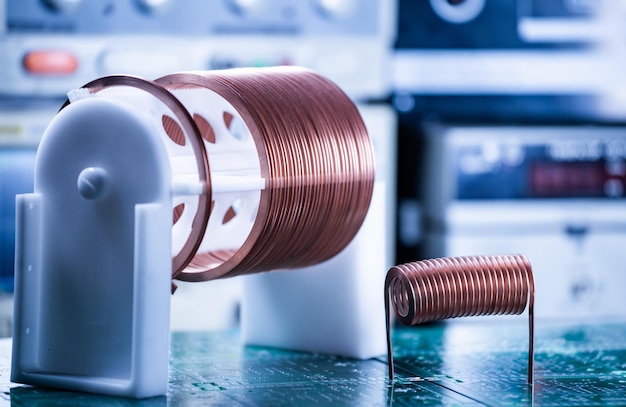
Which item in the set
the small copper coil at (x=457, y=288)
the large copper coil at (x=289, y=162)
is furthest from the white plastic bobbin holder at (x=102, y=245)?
the small copper coil at (x=457, y=288)

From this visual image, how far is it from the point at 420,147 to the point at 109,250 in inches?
70.4

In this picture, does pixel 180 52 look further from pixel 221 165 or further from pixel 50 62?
pixel 221 165

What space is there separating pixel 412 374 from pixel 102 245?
0.46m

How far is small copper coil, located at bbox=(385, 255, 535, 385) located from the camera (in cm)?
152

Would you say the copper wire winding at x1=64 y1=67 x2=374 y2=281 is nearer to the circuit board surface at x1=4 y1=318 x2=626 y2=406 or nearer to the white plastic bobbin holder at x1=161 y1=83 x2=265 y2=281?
the white plastic bobbin holder at x1=161 y1=83 x2=265 y2=281

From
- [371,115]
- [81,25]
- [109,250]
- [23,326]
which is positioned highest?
[81,25]

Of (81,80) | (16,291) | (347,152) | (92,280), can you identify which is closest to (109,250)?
(92,280)

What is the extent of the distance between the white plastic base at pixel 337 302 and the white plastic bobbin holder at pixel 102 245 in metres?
0.31

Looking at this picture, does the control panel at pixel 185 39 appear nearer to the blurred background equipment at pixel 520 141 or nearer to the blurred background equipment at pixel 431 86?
the blurred background equipment at pixel 431 86

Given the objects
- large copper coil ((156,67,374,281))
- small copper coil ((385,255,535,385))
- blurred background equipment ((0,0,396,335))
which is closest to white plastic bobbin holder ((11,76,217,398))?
large copper coil ((156,67,374,281))

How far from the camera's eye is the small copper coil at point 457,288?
4.98ft

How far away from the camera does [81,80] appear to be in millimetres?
2830

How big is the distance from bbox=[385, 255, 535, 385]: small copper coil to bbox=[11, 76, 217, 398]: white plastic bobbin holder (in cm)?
27

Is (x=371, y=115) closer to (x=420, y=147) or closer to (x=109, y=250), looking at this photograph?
(x=420, y=147)
